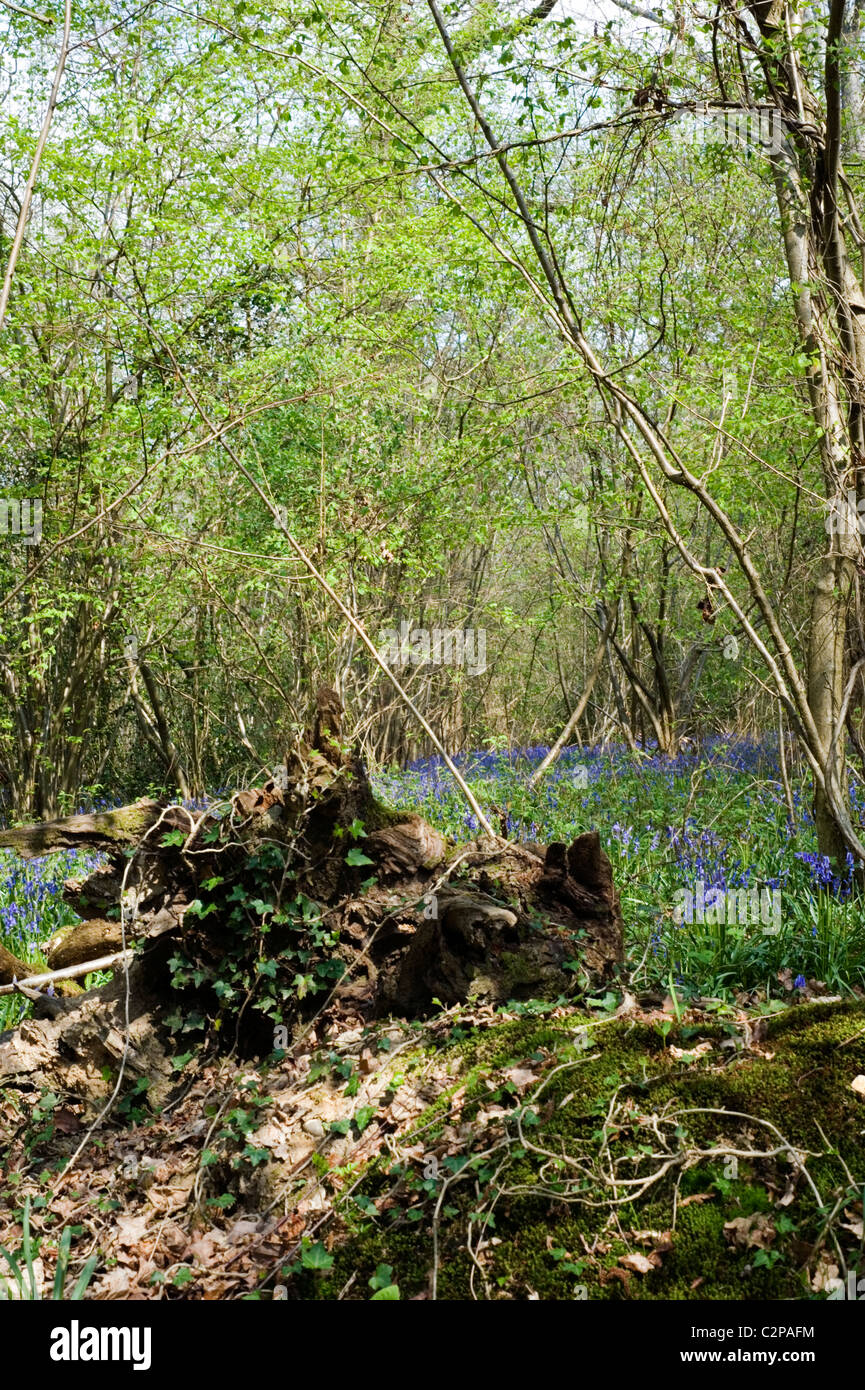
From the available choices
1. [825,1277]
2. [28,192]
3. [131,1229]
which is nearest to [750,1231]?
[825,1277]

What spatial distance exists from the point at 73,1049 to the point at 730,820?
4144mm

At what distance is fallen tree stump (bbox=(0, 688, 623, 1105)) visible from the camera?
11.7 feet

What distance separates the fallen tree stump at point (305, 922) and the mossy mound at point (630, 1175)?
602 mm

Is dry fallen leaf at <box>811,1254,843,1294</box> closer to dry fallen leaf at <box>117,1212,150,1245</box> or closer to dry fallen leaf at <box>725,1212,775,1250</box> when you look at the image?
dry fallen leaf at <box>725,1212,775,1250</box>

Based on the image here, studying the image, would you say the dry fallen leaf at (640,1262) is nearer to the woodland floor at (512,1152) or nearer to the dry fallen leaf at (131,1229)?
the woodland floor at (512,1152)

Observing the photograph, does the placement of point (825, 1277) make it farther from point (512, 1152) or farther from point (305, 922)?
point (305, 922)

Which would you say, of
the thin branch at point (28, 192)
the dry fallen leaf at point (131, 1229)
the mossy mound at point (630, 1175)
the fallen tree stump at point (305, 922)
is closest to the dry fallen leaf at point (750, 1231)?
the mossy mound at point (630, 1175)

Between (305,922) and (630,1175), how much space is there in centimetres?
158

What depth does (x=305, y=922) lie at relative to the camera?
146 inches

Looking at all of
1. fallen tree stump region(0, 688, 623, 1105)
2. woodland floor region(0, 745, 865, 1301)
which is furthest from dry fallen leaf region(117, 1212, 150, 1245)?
fallen tree stump region(0, 688, 623, 1105)

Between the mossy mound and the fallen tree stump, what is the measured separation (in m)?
0.60

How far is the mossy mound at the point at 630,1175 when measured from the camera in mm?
2295

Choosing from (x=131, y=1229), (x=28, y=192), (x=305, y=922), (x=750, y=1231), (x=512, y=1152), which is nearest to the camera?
(x=28, y=192)
